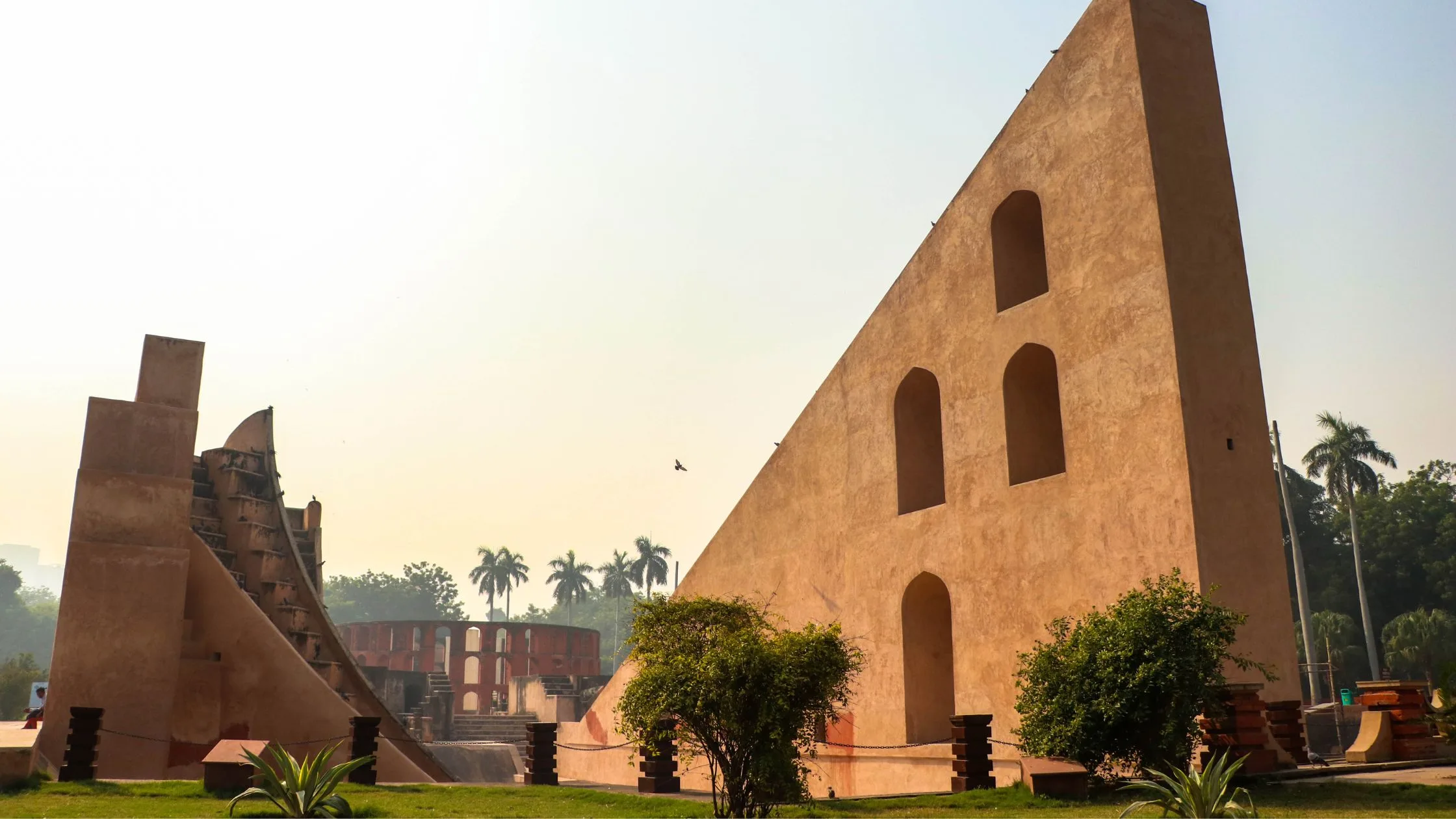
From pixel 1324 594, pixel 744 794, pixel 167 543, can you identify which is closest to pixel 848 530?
pixel 744 794

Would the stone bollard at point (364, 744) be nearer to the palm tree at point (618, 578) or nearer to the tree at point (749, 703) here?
the tree at point (749, 703)

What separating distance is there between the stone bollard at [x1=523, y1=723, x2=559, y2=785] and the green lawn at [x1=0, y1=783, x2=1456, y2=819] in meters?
0.91

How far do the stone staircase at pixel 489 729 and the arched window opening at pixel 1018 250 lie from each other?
88.5 feet

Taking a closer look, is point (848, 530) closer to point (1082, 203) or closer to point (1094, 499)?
point (1094, 499)

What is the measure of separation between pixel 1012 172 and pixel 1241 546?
575 cm

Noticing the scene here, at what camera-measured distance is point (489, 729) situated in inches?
1476

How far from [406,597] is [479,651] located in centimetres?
4602

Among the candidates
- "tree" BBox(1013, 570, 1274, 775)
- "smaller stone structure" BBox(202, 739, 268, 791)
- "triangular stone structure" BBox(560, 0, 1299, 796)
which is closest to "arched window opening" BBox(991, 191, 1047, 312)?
"triangular stone structure" BBox(560, 0, 1299, 796)

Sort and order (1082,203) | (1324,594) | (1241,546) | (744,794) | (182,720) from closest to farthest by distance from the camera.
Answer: (744,794), (1241,546), (1082,203), (182,720), (1324,594)

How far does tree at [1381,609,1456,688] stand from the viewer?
3578 centimetres

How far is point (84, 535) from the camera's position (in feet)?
48.5

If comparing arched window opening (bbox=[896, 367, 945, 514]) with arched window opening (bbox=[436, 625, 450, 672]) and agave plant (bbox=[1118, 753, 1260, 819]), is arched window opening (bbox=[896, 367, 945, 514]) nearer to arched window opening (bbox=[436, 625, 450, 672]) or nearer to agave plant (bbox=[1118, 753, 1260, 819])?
agave plant (bbox=[1118, 753, 1260, 819])

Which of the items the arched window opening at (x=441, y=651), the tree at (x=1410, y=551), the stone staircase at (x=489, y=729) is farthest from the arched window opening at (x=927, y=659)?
the arched window opening at (x=441, y=651)

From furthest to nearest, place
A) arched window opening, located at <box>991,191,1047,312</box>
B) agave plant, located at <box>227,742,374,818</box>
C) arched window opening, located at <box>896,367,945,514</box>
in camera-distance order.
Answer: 1. arched window opening, located at <box>896,367,945,514</box>
2. arched window opening, located at <box>991,191,1047,312</box>
3. agave plant, located at <box>227,742,374,818</box>
